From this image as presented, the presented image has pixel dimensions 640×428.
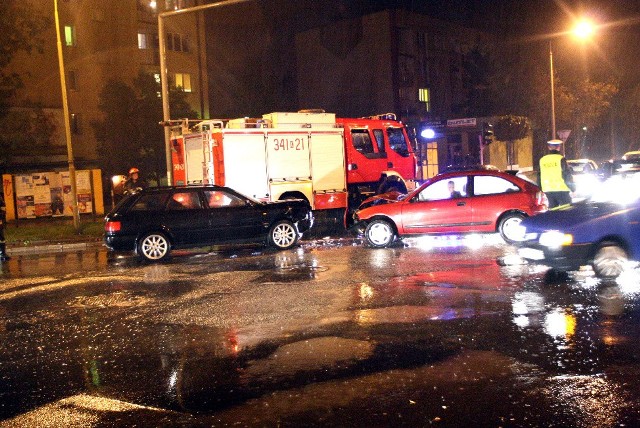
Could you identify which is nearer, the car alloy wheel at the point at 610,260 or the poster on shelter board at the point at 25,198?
the car alloy wheel at the point at 610,260

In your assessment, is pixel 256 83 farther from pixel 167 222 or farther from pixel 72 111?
pixel 167 222

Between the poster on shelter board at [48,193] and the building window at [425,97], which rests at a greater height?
the building window at [425,97]

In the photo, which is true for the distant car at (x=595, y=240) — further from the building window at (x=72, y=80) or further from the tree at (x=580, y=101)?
the building window at (x=72, y=80)

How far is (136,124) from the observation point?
126 ft

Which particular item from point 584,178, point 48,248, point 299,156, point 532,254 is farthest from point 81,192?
point 532,254

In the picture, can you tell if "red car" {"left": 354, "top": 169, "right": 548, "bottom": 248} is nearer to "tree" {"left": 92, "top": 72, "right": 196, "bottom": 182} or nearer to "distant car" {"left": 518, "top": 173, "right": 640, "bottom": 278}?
"distant car" {"left": 518, "top": 173, "right": 640, "bottom": 278}

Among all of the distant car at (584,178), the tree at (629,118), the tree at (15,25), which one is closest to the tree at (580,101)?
the tree at (629,118)

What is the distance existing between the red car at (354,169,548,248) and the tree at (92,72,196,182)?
2590cm

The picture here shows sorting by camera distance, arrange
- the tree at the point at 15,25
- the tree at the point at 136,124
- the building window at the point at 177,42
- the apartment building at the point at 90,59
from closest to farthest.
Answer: the tree at the point at 15,25
the tree at the point at 136,124
the apartment building at the point at 90,59
the building window at the point at 177,42

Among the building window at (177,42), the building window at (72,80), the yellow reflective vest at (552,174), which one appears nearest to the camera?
the yellow reflective vest at (552,174)

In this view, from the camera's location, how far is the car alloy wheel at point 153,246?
46.3ft

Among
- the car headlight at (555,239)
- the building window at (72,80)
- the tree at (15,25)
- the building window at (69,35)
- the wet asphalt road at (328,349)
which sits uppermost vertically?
the building window at (69,35)

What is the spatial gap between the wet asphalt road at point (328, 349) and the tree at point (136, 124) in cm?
2728

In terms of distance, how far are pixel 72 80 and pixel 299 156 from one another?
27.8 meters
